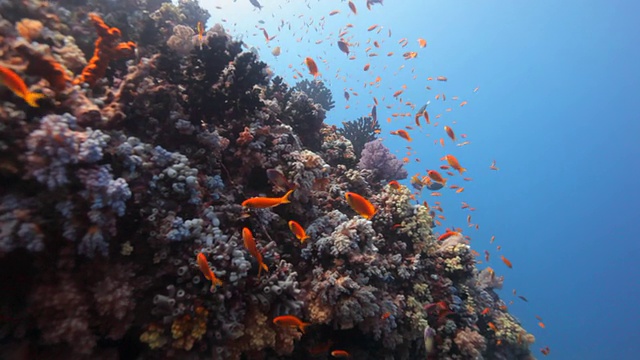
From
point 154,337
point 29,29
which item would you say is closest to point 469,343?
point 154,337

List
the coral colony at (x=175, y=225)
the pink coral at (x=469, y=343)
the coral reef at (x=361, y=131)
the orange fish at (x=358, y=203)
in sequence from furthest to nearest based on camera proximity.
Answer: the coral reef at (x=361, y=131) < the pink coral at (x=469, y=343) < the orange fish at (x=358, y=203) < the coral colony at (x=175, y=225)

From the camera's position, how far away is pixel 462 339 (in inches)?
197

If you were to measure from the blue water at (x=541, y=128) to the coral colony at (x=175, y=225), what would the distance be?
84787 millimetres

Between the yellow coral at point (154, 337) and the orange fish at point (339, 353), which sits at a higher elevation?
the orange fish at point (339, 353)

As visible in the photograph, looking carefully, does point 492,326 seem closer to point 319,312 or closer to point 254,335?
point 319,312

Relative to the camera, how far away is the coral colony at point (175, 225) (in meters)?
2.34

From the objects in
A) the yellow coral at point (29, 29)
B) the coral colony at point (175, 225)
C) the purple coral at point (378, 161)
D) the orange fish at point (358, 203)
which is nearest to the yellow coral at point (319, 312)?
the coral colony at point (175, 225)

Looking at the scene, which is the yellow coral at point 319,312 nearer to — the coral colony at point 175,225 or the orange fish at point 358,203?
the coral colony at point 175,225

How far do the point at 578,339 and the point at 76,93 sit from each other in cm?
9444

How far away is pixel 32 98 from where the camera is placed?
2.44 metres

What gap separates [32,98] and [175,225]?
1.56m

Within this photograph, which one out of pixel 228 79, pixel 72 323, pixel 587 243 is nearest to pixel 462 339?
pixel 72 323

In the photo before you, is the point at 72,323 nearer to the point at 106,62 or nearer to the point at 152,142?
the point at 152,142

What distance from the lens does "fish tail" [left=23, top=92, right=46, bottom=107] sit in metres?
2.37
